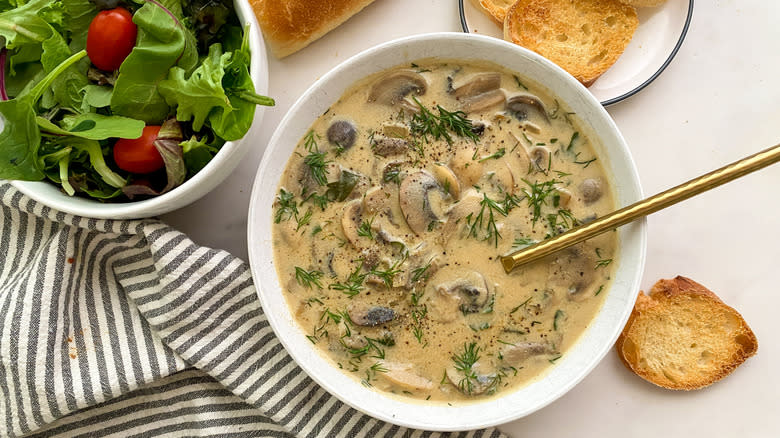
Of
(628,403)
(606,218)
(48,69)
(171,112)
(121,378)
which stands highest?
(48,69)

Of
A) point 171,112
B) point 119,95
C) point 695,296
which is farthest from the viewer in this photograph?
point 695,296

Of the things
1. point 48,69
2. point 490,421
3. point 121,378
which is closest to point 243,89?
point 48,69

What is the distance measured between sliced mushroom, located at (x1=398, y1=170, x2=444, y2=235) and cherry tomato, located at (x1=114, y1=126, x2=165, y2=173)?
2.81ft

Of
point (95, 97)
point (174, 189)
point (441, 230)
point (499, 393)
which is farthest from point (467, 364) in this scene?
point (95, 97)

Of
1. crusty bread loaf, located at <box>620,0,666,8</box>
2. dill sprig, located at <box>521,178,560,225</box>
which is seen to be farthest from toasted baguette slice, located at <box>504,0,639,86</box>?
dill sprig, located at <box>521,178,560,225</box>

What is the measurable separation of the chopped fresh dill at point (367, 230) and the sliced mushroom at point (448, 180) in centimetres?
29

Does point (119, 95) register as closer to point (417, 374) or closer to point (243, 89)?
point (243, 89)

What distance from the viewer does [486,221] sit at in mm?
2434

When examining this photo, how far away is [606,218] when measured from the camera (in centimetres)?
237

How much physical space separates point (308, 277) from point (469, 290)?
0.60 metres

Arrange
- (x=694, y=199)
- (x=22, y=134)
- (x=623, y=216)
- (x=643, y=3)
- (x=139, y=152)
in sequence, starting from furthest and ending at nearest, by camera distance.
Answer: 1. (x=694, y=199)
2. (x=643, y=3)
3. (x=623, y=216)
4. (x=139, y=152)
5. (x=22, y=134)

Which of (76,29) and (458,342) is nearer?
(76,29)

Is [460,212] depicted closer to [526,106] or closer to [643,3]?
[526,106]

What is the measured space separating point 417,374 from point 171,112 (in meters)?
1.29
